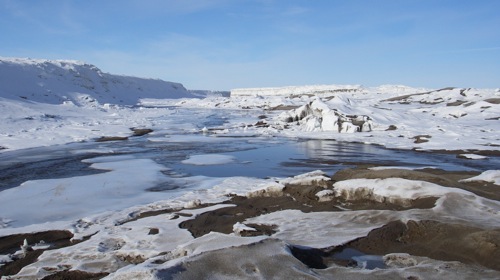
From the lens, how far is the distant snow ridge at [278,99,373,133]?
26041mm

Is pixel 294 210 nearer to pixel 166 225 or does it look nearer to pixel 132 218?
pixel 166 225

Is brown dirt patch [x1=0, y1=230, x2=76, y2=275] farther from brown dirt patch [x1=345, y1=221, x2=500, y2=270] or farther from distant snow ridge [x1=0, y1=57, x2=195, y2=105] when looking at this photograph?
distant snow ridge [x1=0, y1=57, x2=195, y2=105]

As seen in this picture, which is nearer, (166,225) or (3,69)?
(166,225)

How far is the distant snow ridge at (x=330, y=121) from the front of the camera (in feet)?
85.4

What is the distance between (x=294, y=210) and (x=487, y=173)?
526 centimetres

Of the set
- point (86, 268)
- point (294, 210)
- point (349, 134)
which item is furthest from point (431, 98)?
point (86, 268)

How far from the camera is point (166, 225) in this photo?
22.3 ft

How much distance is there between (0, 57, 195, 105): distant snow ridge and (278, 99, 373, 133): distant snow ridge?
28603 mm

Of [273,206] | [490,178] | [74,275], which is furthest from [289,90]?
[74,275]

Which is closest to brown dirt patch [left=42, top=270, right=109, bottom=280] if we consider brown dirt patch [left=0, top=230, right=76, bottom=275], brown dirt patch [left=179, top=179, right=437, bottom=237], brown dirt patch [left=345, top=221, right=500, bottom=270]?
brown dirt patch [left=0, top=230, right=76, bottom=275]

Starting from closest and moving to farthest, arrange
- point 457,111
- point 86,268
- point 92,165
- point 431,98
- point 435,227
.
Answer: point 86,268 → point 435,227 → point 92,165 → point 457,111 → point 431,98

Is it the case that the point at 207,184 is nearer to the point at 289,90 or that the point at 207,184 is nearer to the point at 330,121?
the point at 330,121

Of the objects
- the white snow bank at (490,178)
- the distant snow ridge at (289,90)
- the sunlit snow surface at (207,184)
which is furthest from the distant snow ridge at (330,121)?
the distant snow ridge at (289,90)

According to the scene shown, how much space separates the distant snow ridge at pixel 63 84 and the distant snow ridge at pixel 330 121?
2860 cm
